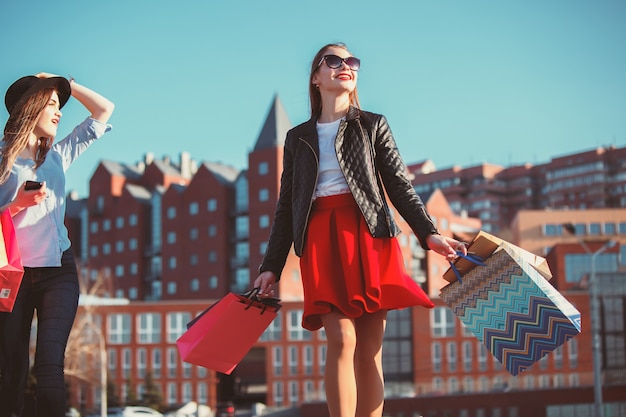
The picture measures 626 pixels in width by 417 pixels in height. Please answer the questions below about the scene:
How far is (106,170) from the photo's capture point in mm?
91188

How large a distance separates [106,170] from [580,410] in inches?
2090

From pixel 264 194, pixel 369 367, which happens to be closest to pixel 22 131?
pixel 369 367

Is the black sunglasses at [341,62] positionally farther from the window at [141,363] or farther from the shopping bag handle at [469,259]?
the window at [141,363]

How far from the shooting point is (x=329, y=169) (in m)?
4.38

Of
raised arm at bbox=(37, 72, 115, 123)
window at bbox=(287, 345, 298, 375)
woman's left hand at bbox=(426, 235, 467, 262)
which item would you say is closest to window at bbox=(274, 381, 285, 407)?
window at bbox=(287, 345, 298, 375)

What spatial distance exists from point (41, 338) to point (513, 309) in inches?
86.8

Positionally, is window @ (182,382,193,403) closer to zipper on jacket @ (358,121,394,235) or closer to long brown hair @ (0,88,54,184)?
long brown hair @ (0,88,54,184)

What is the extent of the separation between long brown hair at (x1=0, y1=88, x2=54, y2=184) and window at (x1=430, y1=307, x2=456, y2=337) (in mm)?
69613

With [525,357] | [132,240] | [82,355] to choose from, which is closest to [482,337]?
[525,357]

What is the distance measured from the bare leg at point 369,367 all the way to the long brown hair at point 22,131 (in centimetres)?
180

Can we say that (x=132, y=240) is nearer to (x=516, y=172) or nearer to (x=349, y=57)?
(x=516, y=172)

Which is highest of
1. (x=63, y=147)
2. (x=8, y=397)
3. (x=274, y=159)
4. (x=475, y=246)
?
(x=274, y=159)

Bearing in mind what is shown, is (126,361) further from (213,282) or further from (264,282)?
(264,282)

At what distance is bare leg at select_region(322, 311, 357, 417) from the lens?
4.00 m
